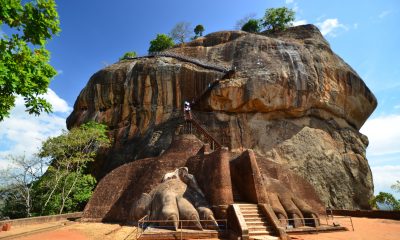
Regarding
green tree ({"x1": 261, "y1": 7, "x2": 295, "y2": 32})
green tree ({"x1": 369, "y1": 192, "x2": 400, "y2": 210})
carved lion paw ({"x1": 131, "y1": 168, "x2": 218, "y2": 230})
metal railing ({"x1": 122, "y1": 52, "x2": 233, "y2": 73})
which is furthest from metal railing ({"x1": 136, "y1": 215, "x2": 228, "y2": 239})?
green tree ({"x1": 261, "y1": 7, "x2": 295, "y2": 32})

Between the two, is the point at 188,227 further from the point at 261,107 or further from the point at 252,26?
the point at 252,26

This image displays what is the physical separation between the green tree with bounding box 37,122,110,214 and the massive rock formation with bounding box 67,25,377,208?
13.7 ft

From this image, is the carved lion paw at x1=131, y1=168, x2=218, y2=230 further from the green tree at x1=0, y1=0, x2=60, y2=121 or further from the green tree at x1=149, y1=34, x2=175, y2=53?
the green tree at x1=149, y1=34, x2=175, y2=53

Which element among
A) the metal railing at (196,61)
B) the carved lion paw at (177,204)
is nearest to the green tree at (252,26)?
the metal railing at (196,61)

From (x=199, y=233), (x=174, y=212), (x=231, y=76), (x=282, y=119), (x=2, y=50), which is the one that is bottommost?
(x=199, y=233)

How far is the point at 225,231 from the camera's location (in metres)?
10.1

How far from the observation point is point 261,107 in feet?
84.4

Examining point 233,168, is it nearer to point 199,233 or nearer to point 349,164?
point 199,233

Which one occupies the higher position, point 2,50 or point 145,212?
point 2,50

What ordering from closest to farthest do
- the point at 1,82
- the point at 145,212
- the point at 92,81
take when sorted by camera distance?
the point at 1,82 < the point at 145,212 < the point at 92,81

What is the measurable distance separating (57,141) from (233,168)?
14.1 metres

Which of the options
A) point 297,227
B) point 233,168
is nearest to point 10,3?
point 233,168

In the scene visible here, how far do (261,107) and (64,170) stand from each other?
16.5 metres

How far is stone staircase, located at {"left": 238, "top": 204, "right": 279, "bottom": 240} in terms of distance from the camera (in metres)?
9.61
